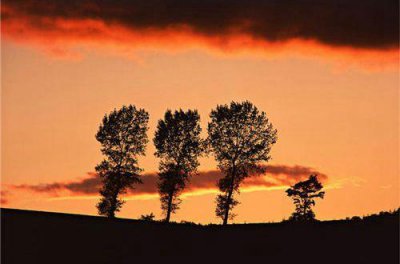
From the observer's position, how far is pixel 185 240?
1825 inches

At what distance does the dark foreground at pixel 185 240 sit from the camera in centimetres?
4175

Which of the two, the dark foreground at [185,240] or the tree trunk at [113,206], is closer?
the dark foreground at [185,240]

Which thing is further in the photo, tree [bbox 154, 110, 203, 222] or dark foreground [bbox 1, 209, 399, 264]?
tree [bbox 154, 110, 203, 222]

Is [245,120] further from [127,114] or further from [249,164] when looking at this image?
[127,114]

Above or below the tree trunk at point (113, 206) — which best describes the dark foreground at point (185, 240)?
below

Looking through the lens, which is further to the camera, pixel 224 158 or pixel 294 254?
pixel 224 158

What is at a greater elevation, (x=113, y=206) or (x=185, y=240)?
(x=113, y=206)

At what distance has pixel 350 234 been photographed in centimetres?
4791

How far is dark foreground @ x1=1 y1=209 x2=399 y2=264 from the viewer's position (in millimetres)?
41750

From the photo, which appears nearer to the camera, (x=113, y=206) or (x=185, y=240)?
(x=185, y=240)

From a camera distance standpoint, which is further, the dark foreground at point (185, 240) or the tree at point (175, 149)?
the tree at point (175, 149)

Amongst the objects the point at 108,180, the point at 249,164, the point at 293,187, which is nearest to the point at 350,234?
the point at 249,164

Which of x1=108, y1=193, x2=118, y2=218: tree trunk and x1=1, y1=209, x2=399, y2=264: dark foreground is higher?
x1=108, y1=193, x2=118, y2=218: tree trunk

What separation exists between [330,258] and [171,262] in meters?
8.82
